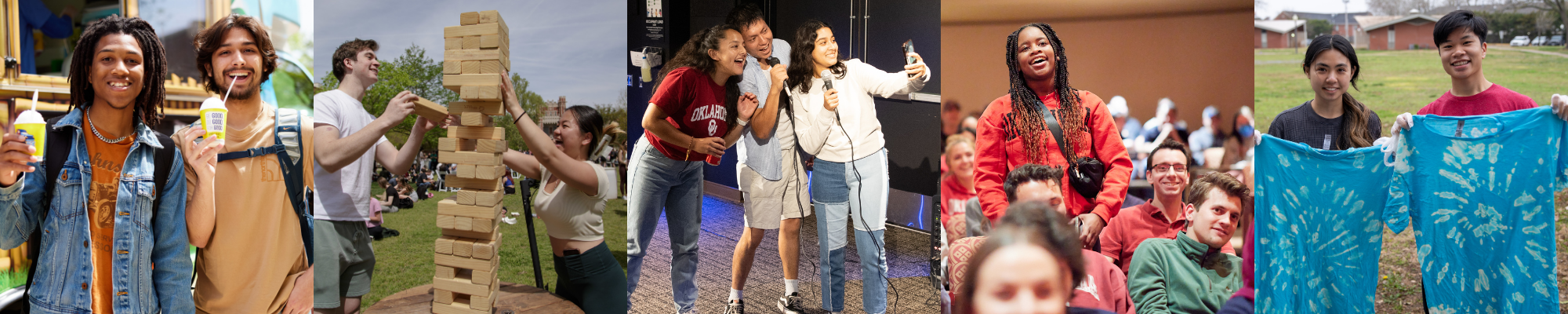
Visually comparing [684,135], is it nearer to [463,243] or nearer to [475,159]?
[475,159]

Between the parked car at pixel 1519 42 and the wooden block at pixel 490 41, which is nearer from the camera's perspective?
the wooden block at pixel 490 41

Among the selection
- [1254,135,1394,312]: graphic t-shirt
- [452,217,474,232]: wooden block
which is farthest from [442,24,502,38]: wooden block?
[1254,135,1394,312]: graphic t-shirt

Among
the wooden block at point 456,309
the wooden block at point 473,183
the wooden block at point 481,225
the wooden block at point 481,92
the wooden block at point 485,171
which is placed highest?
the wooden block at point 481,92

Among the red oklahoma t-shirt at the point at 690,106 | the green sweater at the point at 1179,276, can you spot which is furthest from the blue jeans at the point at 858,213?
the green sweater at the point at 1179,276

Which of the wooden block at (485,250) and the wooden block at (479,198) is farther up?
the wooden block at (479,198)

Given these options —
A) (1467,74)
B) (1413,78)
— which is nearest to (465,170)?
(1467,74)

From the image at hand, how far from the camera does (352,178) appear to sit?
10.1 ft

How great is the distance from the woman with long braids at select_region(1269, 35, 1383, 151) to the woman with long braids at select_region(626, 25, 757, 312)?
93.2 inches

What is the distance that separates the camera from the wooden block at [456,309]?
3055 millimetres

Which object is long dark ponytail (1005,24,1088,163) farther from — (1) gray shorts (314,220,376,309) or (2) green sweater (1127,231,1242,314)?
(1) gray shorts (314,220,376,309)

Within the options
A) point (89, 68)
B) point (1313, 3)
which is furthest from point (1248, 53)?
point (89, 68)

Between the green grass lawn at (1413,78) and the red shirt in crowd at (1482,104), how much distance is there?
312mm

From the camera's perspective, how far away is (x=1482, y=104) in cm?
349

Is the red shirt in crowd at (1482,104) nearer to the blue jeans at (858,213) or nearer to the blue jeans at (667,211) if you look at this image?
the blue jeans at (858,213)
